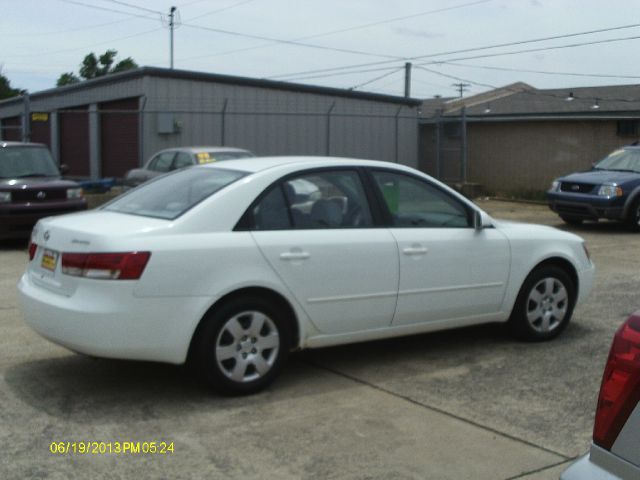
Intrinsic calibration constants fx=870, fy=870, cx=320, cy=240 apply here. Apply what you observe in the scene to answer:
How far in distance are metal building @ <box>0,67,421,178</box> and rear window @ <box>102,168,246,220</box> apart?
14.6 meters

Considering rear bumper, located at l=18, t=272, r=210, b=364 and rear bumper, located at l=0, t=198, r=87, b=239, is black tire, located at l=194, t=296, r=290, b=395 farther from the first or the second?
rear bumper, located at l=0, t=198, r=87, b=239

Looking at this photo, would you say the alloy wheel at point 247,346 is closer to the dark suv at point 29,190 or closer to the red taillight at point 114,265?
the red taillight at point 114,265

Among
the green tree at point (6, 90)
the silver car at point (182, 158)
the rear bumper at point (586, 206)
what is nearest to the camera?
the rear bumper at point (586, 206)

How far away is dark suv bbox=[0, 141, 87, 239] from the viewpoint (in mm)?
12992

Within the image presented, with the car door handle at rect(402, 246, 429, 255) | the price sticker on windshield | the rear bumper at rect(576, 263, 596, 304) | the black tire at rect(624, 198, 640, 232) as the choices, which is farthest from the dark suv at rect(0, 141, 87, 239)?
the black tire at rect(624, 198, 640, 232)

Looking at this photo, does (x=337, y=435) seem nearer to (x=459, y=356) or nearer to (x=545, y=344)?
(x=459, y=356)

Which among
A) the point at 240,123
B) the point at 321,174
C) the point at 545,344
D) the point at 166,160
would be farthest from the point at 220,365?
the point at 240,123

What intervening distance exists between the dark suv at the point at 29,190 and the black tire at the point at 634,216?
9.36 metres

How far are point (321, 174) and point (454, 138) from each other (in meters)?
21.5

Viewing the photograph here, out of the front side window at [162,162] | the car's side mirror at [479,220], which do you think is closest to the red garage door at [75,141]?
the front side window at [162,162]

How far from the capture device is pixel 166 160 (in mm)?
17672

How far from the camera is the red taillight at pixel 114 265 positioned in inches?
201

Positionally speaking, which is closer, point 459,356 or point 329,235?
point 329,235
